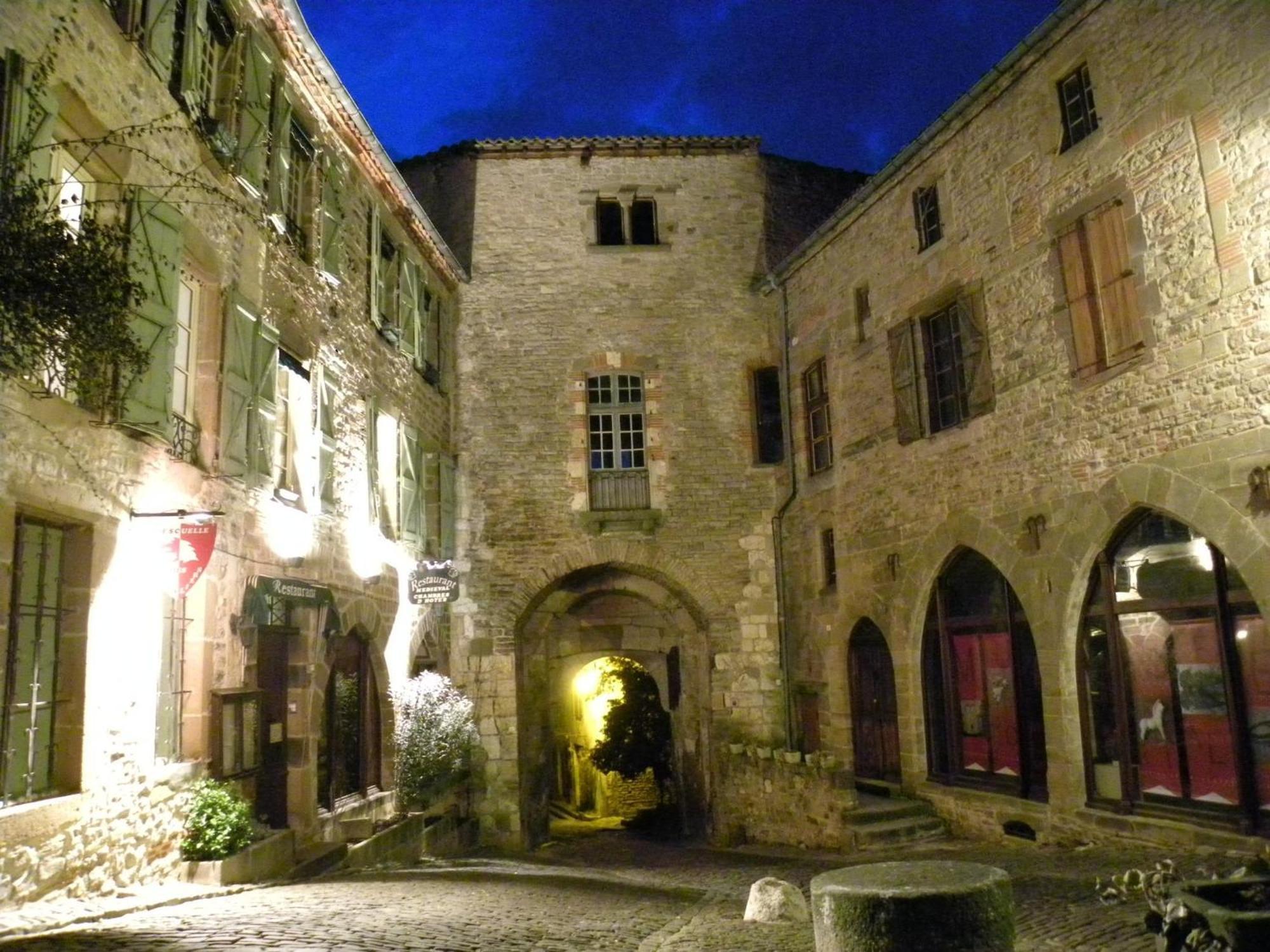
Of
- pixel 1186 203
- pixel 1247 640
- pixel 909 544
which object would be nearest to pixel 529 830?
pixel 909 544

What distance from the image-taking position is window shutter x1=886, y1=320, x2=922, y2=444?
446 inches

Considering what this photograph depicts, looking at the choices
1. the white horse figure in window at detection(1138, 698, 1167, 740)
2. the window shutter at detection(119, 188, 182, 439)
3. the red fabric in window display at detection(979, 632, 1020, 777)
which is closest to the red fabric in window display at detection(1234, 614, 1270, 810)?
the white horse figure in window at detection(1138, 698, 1167, 740)

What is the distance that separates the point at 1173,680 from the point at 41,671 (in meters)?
8.14

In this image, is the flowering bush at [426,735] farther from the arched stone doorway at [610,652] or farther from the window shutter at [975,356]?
the window shutter at [975,356]

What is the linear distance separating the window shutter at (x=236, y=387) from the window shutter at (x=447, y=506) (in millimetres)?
5300

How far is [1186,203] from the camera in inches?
314

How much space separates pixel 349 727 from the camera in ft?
34.5

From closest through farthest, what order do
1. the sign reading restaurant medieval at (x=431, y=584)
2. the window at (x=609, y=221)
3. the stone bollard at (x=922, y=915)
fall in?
the stone bollard at (x=922, y=915), the sign reading restaurant medieval at (x=431, y=584), the window at (x=609, y=221)

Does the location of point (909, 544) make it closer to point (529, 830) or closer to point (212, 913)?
point (529, 830)

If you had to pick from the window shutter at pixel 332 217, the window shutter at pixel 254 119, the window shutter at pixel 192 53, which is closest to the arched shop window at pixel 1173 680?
the window shutter at pixel 332 217

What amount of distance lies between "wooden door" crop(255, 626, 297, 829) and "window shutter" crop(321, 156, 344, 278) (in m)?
3.68

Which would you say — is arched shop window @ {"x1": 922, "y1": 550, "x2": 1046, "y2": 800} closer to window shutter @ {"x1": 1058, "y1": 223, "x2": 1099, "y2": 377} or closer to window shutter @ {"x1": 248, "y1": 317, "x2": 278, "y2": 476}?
window shutter @ {"x1": 1058, "y1": 223, "x2": 1099, "y2": 377}

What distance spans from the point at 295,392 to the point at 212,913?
16.2 ft

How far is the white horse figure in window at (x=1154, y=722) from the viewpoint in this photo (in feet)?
27.5
